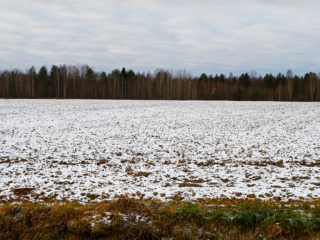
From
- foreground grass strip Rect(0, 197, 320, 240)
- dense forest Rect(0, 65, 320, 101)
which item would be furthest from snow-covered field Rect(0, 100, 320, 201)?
dense forest Rect(0, 65, 320, 101)

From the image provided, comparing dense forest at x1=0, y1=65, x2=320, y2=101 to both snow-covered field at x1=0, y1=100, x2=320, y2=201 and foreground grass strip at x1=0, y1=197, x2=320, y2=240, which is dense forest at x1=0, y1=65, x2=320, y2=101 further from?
foreground grass strip at x1=0, y1=197, x2=320, y2=240

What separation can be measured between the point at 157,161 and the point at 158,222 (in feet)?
21.8

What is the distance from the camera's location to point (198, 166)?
38.1 ft

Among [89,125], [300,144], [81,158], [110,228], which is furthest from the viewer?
[89,125]

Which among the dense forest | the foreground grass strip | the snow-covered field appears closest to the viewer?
the foreground grass strip

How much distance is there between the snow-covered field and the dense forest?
5323cm

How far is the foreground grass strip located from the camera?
5.30 m

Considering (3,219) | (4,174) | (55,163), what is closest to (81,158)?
(55,163)

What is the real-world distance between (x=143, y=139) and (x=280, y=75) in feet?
330

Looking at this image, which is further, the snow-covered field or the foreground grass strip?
the snow-covered field

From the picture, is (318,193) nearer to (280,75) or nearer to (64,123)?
(64,123)

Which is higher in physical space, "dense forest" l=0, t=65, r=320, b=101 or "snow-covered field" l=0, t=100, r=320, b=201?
"dense forest" l=0, t=65, r=320, b=101

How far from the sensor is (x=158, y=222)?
5.59m

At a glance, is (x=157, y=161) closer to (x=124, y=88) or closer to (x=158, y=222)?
(x=158, y=222)
